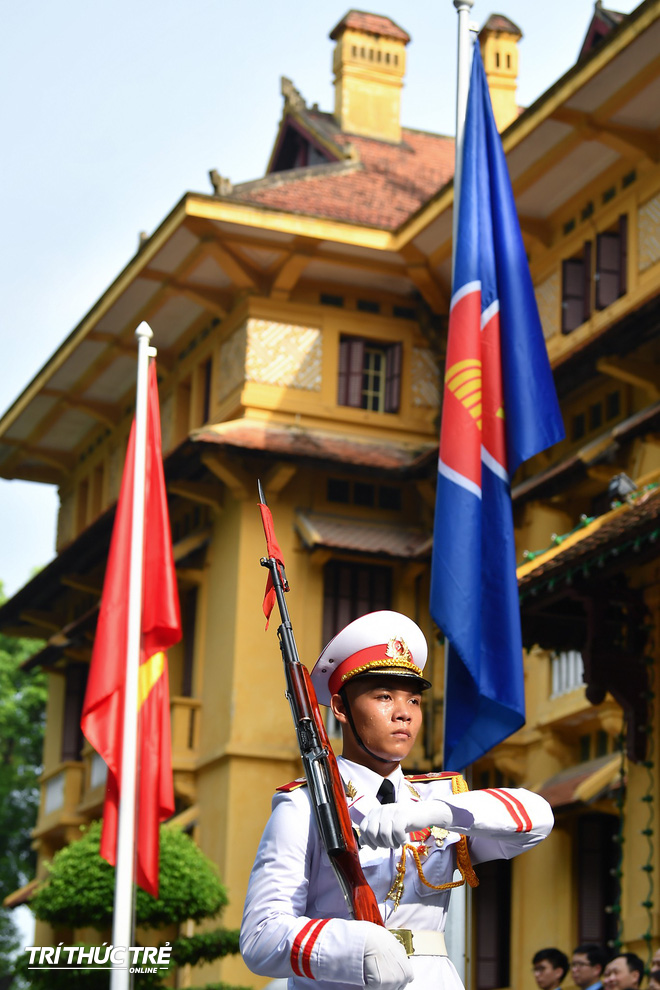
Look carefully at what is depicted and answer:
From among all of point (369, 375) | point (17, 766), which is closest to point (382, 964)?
point (369, 375)

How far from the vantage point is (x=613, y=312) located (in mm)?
17484

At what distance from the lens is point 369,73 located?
2669cm

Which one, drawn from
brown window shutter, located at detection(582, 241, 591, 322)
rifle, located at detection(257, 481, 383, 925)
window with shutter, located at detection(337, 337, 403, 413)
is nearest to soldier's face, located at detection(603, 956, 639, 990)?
rifle, located at detection(257, 481, 383, 925)

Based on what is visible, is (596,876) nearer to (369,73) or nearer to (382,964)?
(369,73)

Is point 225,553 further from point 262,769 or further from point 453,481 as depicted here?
point 453,481

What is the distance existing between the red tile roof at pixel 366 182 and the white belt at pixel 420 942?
17330 millimetres

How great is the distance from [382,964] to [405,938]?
0.42 m

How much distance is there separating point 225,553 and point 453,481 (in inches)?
529

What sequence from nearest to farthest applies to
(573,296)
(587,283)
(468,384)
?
(468,384), (587,283), (573,296)

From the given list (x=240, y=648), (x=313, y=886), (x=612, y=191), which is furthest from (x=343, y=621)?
(x=313, y=886)

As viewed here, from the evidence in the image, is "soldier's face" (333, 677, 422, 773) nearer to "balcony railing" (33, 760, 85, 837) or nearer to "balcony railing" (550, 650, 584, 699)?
"balcony railing" (550, 650, 584, 699)

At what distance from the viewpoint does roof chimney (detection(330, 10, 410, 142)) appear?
26.2m

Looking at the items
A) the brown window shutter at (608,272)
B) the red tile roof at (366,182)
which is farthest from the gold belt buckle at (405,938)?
the red tile roof at (366,182)

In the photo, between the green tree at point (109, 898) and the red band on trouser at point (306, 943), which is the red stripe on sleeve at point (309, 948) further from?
the green tree at point (109, 898)
